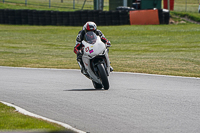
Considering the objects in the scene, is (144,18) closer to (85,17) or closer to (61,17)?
(85,17)

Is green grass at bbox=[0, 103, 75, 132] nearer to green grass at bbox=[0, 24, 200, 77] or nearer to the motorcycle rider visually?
the motorcycle rider

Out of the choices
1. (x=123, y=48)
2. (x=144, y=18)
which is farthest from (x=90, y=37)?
(x=144, y=18)

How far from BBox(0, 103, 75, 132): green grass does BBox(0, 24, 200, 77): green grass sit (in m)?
6.92

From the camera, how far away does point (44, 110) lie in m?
6.83

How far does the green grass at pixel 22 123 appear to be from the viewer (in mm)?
5320

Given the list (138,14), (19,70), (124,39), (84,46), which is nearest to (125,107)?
(84,46)

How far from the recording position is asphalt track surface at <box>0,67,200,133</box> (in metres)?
5.77

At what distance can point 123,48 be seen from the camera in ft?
70.5

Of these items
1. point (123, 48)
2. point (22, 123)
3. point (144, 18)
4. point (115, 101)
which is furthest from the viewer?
point (144, 18)

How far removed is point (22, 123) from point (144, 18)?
26858 millimetres

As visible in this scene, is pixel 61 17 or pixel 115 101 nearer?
pixel 115 101

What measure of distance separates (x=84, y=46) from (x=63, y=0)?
4026cm

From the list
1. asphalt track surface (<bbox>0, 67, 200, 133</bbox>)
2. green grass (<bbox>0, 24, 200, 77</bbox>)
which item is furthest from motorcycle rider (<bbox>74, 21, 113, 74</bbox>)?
green grass (<bbox>0, 24, 200, 77</bbox>)

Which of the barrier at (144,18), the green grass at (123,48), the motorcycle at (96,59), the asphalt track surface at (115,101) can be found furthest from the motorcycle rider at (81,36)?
the barrier at (144,18)
